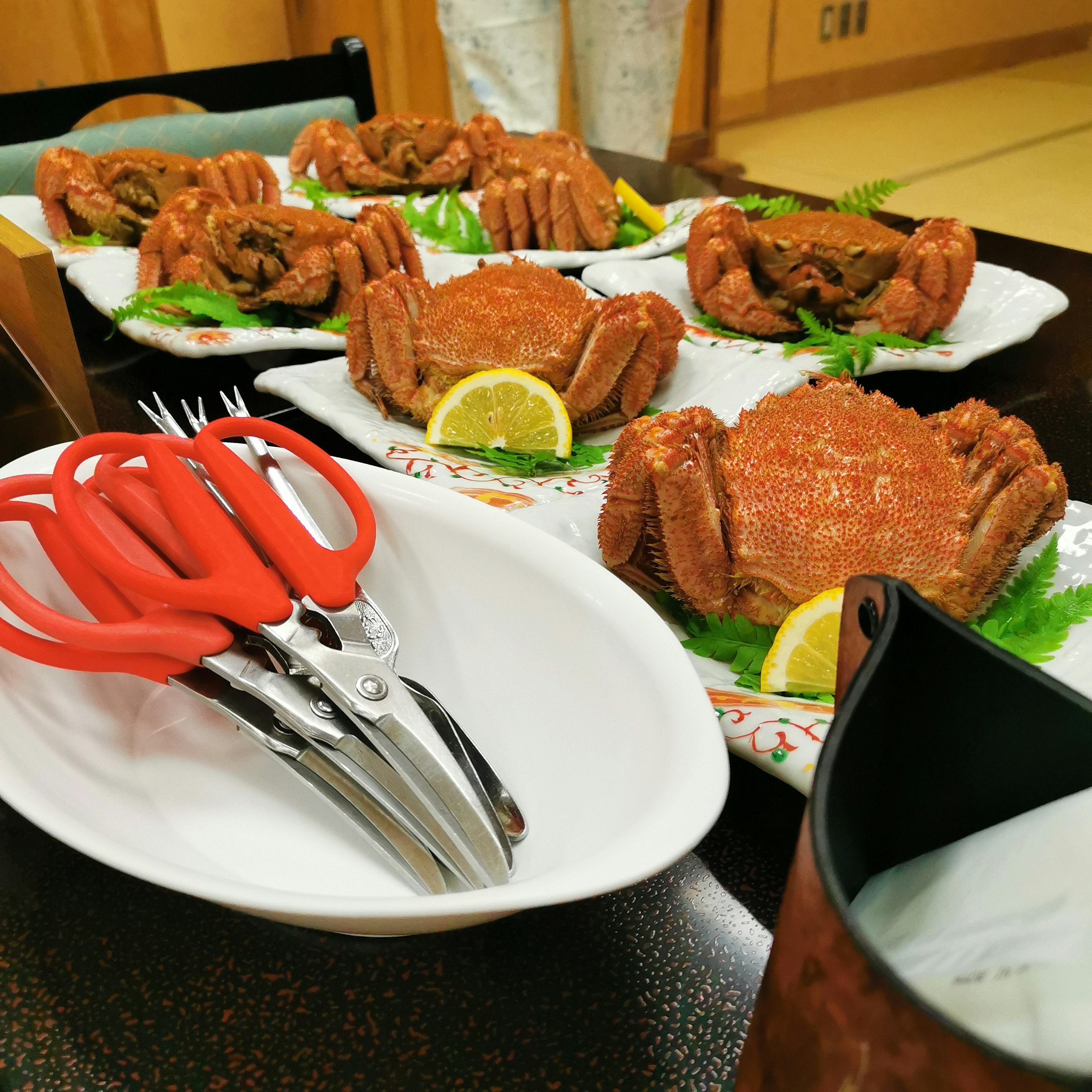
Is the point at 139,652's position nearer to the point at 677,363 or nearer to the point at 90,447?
the point at 90,447

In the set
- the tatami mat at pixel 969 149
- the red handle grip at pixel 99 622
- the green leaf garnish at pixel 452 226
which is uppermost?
the red handle grip at pixel 99 622

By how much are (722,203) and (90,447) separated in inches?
43.5

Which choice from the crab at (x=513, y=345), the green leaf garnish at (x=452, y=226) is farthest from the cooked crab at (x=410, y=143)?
the crab at (x=513, y=345)

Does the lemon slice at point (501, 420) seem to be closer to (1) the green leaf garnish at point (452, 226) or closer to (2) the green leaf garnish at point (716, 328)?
(2) the green leaf garnish at point (716, 328)

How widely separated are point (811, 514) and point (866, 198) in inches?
39.5

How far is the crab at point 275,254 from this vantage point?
4.19ft

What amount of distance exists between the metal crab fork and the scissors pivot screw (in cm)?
2

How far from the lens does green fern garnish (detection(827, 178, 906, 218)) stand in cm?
148

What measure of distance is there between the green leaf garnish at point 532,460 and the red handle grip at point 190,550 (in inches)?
17.4

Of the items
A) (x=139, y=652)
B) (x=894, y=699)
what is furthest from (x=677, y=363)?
(x=894, y=699)

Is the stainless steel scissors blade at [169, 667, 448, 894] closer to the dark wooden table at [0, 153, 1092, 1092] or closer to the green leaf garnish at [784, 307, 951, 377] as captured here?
the dark wooden table at [0, 153, 1092, 1092]

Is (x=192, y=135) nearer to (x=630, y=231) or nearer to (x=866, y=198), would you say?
(x=630, y=231)

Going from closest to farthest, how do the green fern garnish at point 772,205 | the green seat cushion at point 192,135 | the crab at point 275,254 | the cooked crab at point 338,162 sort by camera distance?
1. the crab at point 275,254
2. the green fern garnish at point 772,205
3. the green seat cushion at point 192,135
4. the cooked crab at point 338,162

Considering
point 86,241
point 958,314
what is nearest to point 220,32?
point 86,241
